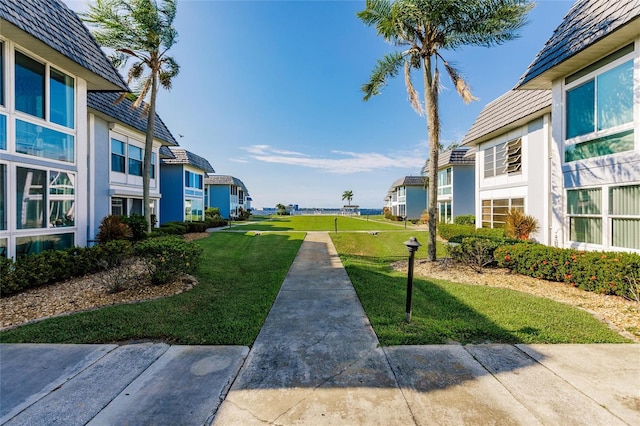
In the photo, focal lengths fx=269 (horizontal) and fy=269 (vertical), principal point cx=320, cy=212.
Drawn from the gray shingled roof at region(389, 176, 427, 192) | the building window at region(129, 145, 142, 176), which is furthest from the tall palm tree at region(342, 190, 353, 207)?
the building window at region(129, 145, 142, 176)

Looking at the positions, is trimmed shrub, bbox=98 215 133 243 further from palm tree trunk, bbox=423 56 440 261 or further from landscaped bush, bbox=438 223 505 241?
landscaped bush, bbox=438 223 505 241

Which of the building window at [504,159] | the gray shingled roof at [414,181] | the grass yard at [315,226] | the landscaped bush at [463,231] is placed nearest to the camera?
the building window at [504,159]

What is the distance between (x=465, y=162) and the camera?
23.4m

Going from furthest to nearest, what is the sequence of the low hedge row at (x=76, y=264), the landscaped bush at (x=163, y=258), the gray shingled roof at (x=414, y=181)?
the gray shingled roof at (x=414, y=181) < the landscaped bush at (x=163, y=258) < the low hedge row at (x=76, y=264)

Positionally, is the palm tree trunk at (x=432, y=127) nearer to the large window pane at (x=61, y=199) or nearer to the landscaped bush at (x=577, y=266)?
the landscaped bush at (x=577, y=266)

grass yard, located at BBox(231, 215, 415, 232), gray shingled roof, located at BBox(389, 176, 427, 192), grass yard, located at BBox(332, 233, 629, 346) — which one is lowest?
grass yard, located at BBox(332, 233, 629, 346)

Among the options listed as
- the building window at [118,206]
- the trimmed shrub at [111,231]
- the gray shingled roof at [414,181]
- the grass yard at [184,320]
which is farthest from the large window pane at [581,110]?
the gray shingled roof at [414,181]

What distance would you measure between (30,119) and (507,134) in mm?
18487

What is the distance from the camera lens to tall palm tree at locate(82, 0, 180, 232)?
11.3 m

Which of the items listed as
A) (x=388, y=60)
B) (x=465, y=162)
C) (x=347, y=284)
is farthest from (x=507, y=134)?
(x=347, y=284)

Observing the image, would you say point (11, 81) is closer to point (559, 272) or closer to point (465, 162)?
point (559, 272)

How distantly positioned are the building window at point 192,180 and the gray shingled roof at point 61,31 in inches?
537

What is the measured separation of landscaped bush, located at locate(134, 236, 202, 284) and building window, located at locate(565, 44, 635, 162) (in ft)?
38.3

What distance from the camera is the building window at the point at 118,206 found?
14016 mm
